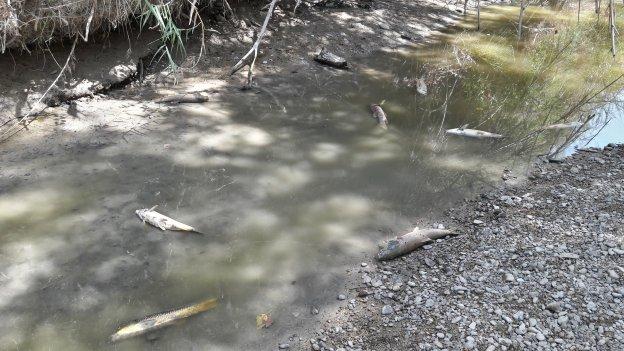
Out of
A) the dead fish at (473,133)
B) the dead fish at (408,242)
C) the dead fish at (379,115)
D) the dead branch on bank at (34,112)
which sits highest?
the dead fish at (473,133)

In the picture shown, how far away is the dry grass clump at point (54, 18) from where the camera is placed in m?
5.33

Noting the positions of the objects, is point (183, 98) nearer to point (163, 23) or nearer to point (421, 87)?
point (163, 23)

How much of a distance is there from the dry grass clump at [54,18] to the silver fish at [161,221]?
2402mm

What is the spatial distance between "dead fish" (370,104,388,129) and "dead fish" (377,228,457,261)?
7.63 ft

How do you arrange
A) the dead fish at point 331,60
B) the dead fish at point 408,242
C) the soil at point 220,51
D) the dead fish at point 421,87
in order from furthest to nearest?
1. the dead fish at point 331,60
2. the dead fish at point 421,87
3. the soil at point 220,51
4. the dead fish at point 408,242

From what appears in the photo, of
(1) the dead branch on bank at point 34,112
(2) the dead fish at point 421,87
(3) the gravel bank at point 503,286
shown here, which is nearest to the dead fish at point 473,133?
(2) the dead fish at point 421,87

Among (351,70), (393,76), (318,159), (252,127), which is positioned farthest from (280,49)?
(318,159)

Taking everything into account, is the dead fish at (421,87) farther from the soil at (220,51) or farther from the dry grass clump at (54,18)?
the dry grass clump at (54,18)

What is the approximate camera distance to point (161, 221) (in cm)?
423

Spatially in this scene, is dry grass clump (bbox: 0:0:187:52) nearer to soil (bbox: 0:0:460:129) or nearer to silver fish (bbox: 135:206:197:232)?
soil (bbox: 0:0:460:129)

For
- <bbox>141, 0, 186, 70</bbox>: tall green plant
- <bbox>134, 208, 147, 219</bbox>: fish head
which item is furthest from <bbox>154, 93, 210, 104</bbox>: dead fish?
<bbox>134, 208, 147, 219</bbox>: fish head

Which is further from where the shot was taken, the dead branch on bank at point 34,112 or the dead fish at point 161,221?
the dead branch on bank at point 34,112

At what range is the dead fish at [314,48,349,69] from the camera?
8.00m

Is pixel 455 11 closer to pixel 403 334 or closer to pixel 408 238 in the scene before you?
pixel 408 238
